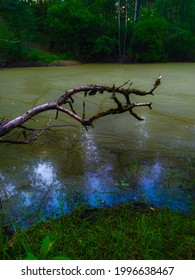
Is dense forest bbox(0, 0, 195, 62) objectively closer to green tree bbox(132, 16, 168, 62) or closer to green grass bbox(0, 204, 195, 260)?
green tree bbox(132, 16, 168, 62)

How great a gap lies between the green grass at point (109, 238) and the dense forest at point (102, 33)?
14.7 meters

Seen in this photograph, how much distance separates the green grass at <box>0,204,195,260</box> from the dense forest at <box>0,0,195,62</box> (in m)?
14.7

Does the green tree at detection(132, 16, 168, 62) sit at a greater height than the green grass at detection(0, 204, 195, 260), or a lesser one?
greater

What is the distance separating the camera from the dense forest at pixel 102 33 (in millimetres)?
15477

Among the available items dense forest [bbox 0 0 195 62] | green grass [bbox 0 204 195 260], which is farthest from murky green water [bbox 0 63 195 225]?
dense forest [bbox 0 0 195 62]

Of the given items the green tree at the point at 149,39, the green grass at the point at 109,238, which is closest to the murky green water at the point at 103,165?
the green grass at the point at 109,238

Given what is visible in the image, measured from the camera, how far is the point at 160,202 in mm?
2617

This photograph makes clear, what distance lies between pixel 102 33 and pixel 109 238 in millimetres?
18266

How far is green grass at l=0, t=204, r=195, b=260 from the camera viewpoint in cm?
182

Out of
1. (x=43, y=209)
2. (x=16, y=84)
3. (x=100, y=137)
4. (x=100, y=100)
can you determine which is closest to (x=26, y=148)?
(x=100, y=137)

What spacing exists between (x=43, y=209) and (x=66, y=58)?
633 inches

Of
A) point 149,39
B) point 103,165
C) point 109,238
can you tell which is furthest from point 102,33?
point 109,238

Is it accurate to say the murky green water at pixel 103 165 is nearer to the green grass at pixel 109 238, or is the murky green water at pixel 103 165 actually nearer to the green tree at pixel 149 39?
the green grass at pixel 109 238
